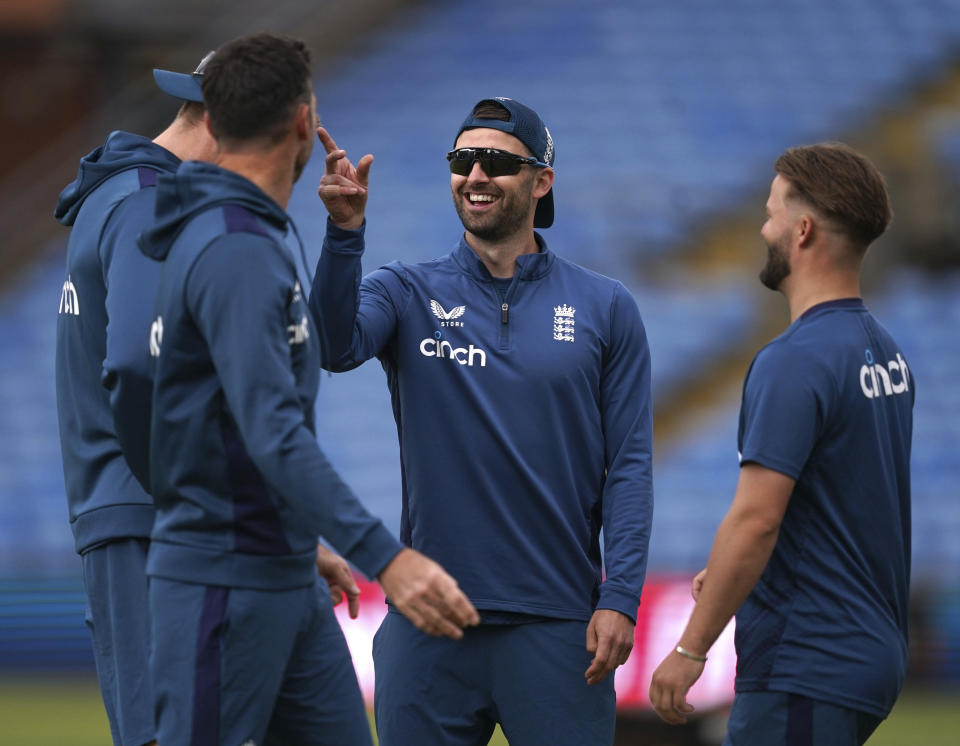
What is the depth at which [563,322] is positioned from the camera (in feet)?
13.1

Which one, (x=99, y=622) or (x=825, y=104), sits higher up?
(x=825, y=104)

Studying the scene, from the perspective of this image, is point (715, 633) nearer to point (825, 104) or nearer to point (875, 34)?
point (825, 104)

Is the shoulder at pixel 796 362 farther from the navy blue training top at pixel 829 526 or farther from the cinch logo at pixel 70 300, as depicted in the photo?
the cinch logo at pixel 70 300

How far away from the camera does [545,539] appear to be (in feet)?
12.7

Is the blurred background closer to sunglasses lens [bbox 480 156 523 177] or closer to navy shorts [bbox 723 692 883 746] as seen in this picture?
sunglasses lens [bbox 480 156 523 177]

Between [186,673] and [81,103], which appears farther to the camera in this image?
[81,103]

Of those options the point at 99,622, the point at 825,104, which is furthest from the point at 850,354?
the point at 825,104

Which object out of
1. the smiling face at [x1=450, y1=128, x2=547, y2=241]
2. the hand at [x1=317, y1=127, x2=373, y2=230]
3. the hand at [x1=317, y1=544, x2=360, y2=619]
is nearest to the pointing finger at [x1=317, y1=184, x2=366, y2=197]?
the hand at [x1=317, y1=127, x2=373, y2=230]

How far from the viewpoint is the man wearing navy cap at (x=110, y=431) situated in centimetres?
356

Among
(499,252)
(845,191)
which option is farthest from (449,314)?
(845,191)

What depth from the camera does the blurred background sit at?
11.9 meters

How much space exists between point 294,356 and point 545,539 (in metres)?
1.09

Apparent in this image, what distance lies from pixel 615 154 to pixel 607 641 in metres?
10.9

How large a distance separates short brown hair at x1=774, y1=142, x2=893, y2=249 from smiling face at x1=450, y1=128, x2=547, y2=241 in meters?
0.85
